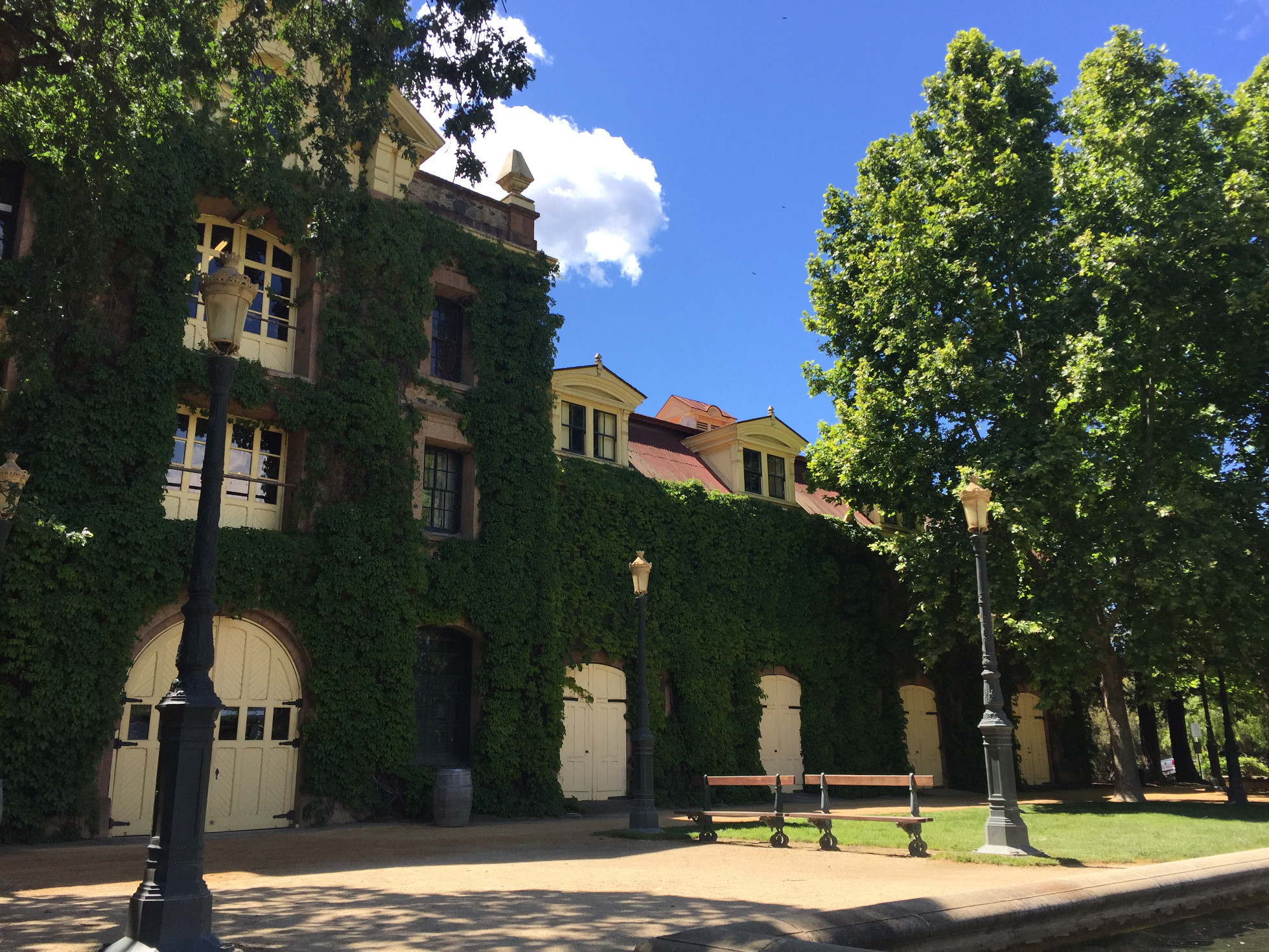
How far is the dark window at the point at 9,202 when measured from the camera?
14.5m

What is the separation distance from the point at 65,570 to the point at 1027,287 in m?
18.9

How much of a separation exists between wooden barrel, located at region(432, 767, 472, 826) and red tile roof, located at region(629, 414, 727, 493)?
935cm

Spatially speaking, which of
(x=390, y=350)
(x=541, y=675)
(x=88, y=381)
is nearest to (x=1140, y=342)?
(x=541, y=675)

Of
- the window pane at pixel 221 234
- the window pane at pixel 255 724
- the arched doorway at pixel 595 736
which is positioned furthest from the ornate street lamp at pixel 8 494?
the arched doorway at pixel 595 736

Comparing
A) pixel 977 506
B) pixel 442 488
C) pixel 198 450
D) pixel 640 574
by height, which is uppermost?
pixel 442 488

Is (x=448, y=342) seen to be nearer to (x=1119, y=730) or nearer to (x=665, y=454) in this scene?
(x=665, y=454)

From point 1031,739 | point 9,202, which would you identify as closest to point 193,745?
point 9,202

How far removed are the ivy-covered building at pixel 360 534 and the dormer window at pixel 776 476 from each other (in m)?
1.72

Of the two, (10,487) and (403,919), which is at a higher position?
(10,487)

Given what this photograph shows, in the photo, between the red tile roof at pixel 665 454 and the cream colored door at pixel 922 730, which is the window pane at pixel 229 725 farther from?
the cream colored door at pixel 922 730

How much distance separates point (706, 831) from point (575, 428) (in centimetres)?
1070

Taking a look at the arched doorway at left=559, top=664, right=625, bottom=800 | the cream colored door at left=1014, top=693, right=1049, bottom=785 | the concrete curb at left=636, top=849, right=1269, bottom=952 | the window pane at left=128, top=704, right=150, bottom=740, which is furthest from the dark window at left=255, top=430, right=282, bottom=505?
the cream colored door at left=1014, top=693, right=1049, bottom=785

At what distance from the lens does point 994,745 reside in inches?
448

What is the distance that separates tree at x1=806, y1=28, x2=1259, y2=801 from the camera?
1778cm
